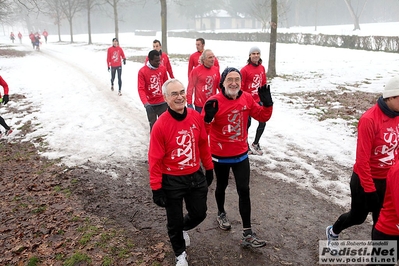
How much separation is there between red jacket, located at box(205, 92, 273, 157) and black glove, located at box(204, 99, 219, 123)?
124mm

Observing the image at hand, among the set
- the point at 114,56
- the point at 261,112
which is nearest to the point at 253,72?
the point at 261,112

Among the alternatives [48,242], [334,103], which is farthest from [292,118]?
[48,242]

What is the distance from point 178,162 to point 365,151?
1919 mm

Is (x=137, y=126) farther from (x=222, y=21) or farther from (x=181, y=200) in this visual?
(x=222, y=21)

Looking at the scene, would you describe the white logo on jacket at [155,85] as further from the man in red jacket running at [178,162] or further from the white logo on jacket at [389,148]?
the white logo on jacket at [389,148]

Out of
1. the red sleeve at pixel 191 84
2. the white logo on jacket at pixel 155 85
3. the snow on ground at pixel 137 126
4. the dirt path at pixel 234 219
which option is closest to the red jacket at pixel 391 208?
the dirt path at pixel 234 219

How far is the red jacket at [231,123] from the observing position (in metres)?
3.98

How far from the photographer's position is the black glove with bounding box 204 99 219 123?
3.81 meters

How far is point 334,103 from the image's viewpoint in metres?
11.0

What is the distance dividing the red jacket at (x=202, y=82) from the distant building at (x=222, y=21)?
8273cm

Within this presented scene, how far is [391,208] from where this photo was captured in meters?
2.60

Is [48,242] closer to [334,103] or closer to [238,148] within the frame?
[238,148]

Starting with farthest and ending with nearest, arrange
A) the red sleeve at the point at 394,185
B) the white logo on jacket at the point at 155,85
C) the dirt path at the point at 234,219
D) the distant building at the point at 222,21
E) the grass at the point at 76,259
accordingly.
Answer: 1. the distant building at the point at 222,21
2. the white logo on jacket at the point at 155,85
3. the dirt path at the point at 234,219
4. the grass at the point at 76,259
5. the red sleeve at the point at 394,185

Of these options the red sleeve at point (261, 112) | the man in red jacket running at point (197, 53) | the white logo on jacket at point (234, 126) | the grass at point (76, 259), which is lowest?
the grass at point (76, 259)
